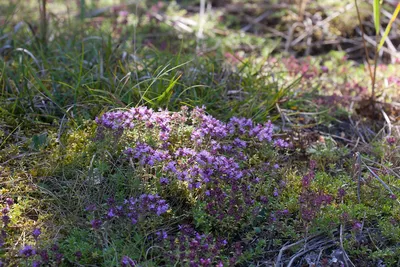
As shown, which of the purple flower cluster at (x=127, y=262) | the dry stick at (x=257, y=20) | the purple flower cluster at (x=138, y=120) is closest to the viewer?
the purple flower cluster at (x=127, y=262)

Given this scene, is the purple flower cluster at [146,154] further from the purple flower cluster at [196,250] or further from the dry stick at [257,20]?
the dry stick at [257,20]

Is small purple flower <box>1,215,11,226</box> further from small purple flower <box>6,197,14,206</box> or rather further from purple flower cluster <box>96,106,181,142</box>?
purple flower cluster <box>96,106,181,142</box>

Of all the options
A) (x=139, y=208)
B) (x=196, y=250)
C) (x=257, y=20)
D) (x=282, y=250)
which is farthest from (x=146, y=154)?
(x=257, y=20)

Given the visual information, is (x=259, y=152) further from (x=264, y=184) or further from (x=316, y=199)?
(x=316, y=199)

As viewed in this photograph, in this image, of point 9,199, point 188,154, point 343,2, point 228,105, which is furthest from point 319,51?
point 9,199

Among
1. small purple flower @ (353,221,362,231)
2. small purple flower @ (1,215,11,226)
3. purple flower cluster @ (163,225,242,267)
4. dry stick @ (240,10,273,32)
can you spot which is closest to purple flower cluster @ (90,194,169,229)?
purple flower cluster @ (163,225,242,267)

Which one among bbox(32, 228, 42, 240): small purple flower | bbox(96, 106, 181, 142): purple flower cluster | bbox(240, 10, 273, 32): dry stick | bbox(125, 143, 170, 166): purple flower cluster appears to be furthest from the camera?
bbox(240, 10, 273, 32): dry stick

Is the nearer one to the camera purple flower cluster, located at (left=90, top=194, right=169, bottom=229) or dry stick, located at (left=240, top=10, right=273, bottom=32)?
purple flower cluster, located at (left=90, top=194, right=169, bottom=229)

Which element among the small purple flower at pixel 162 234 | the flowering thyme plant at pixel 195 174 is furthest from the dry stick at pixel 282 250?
the small purple flower at pixel 162 234

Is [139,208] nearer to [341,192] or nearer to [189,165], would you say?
[189,165]
